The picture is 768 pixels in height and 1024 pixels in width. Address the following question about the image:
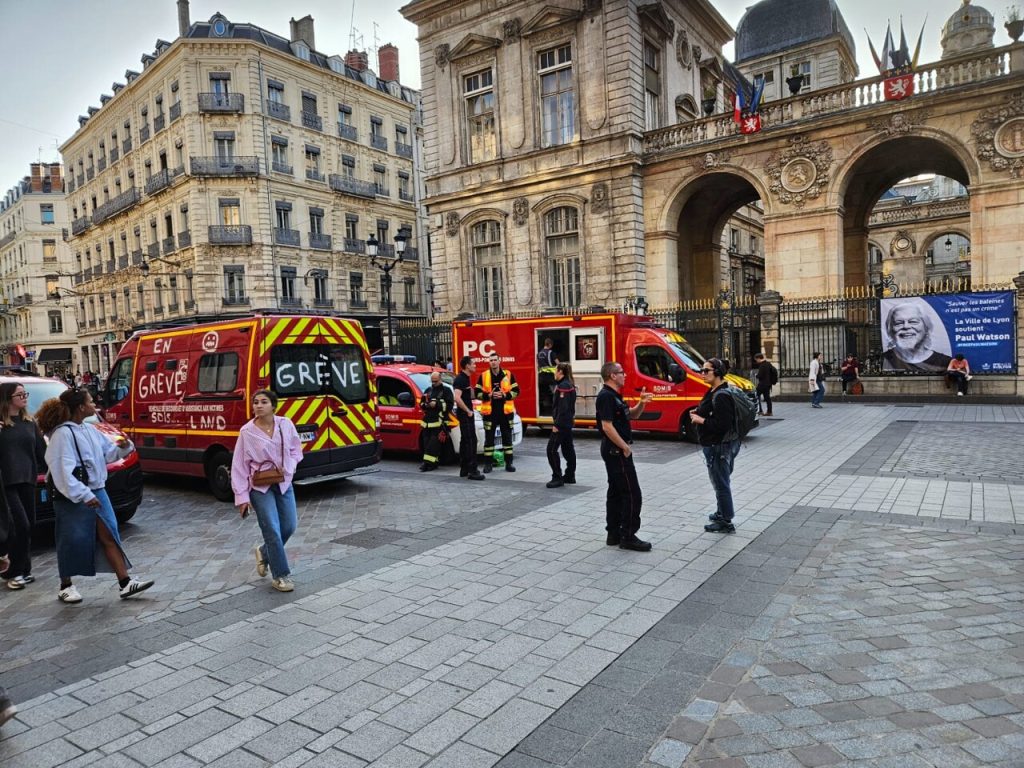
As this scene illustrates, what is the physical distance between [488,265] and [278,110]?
19183 mm

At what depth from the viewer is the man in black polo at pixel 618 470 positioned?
644 cm

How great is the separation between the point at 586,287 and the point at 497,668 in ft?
75.4

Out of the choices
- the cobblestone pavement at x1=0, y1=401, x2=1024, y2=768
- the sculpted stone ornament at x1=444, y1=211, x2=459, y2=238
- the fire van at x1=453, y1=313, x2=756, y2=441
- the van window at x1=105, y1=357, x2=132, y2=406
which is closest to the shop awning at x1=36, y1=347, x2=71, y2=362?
the sculpted stone ornament at x1=444, y1=211, x2=459, y2=238

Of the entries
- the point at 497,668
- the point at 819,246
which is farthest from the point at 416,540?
the point at 819,246

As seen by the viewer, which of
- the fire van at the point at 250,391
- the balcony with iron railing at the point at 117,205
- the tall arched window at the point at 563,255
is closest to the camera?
the fire van at the point at 250,391

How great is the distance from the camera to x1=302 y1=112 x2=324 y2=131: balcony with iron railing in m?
40.6

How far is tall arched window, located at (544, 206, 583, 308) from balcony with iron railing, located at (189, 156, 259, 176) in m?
19.6

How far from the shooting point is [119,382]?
11453 millimetres

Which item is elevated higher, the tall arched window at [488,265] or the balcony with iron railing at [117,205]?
the balcony with iron railing at [117,205]

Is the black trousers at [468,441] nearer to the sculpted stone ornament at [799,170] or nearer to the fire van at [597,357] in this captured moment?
the fire van at [597,357]

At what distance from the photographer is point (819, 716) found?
3.53 meters

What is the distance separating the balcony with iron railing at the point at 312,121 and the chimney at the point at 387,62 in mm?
9214

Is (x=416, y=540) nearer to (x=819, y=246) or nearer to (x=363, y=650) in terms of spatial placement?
(x=363, y=650)

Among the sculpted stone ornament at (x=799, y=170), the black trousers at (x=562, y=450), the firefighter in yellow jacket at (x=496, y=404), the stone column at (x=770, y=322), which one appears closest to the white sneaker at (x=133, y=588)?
the black trousers at (x=562, y=450)
